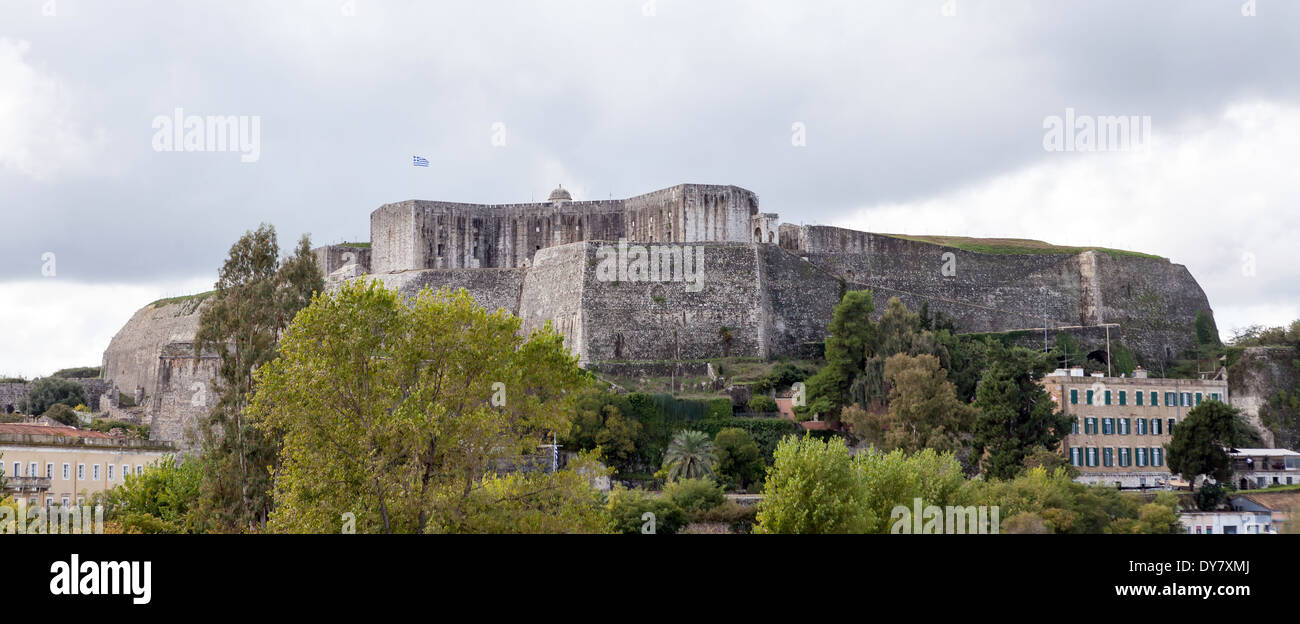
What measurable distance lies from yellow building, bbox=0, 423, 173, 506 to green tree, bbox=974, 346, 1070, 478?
32.2 m

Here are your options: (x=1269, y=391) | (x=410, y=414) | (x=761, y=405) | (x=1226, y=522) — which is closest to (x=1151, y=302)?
(x=1269, y=391)

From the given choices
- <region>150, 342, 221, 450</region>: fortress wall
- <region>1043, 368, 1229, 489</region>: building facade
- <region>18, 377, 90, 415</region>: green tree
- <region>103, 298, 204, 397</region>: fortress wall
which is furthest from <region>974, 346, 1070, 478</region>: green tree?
<region>18, 377, 90, 415</region>: green tree

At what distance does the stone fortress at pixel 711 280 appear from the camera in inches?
2616

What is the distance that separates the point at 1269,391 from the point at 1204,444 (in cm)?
1720

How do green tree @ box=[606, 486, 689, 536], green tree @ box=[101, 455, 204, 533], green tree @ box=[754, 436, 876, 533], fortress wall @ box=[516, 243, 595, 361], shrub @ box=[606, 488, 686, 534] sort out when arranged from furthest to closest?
1. fortress wall @ box=[516, 243, 595, 361]
2. shrub @ box=[606, 488, 686, 534]
3. green tree @ box=[606, 486, 689, 536]
4. green tree @ box=[101, 455, 204, 533]
5. green tree @ box=[754, 436, 876, 533]

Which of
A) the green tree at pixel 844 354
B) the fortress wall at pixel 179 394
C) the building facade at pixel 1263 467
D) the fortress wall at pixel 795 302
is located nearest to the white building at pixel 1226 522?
the building facade at pixel 1263 467

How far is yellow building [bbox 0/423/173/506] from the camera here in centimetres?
4575

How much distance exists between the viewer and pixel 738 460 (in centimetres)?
5253

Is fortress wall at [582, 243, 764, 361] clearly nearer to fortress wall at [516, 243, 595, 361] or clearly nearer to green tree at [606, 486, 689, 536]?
fortress wall at [516, 243, 595, 361]

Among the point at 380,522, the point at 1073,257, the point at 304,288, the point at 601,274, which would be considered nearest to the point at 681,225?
the point at 601,274

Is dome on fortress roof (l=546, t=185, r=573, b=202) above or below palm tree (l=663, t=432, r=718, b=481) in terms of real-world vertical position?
above

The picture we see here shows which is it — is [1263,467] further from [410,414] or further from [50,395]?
[50,395]
